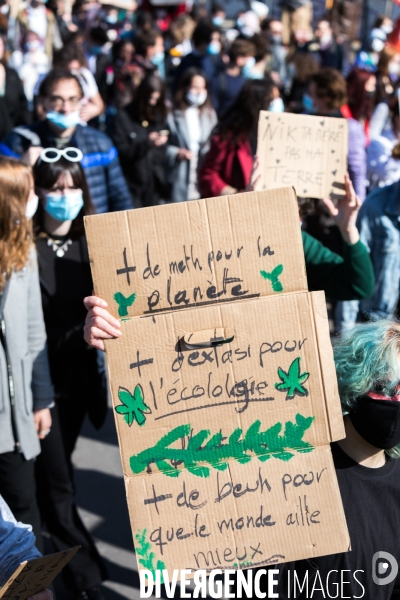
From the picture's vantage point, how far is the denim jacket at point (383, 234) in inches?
176

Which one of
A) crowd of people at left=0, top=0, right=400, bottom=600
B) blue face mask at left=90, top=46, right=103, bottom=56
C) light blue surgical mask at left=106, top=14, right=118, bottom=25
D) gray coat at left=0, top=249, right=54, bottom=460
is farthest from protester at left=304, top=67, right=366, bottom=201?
light blue surgical mask at left=106, top=14, right=118, bottom=25

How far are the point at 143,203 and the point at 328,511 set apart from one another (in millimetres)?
5530

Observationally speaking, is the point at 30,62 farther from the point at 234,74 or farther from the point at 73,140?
the point at 73,140

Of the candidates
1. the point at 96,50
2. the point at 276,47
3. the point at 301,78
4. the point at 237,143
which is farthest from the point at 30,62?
the point at 237,143

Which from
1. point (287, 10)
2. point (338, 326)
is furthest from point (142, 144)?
point (287, 10)

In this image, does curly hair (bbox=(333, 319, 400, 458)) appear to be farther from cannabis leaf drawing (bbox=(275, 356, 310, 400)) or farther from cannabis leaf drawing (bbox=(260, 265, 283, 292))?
cannabis leaf drawing (bbox=(260, 265, 283, 292))

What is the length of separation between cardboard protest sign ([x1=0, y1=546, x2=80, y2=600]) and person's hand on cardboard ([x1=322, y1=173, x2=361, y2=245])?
174 cm

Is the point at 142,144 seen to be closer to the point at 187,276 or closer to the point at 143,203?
the point at 143,203

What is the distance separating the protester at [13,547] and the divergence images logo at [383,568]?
828 millimetres

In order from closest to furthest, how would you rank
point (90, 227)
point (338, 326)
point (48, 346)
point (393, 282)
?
point (90, 227) → point (48, 346) → point (393, 282) → point (338, 326)

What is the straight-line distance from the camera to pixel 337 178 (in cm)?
338

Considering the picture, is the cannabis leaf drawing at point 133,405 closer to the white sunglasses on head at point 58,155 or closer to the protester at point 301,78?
the white sunglasses on head at point 58,155

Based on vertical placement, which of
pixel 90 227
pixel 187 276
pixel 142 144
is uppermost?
pixel 142 144

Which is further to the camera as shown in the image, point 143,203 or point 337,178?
point 143,203
